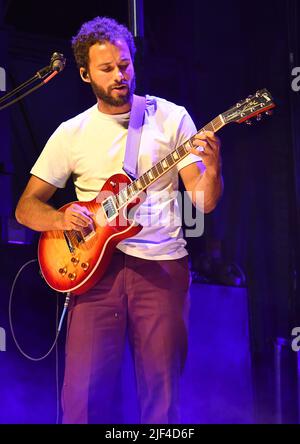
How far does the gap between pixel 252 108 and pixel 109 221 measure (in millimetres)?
746

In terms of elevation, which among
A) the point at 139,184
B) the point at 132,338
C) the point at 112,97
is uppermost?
the point at 112,97

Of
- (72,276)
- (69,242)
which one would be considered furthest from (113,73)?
(72,276)

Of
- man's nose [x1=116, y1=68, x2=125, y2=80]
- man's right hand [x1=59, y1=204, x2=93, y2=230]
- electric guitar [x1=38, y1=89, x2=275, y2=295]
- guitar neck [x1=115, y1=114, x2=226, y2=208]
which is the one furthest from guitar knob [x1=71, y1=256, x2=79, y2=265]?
man's nose [x1=116, y1=68, x2=125, y2=80]

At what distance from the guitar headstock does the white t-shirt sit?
27 cm

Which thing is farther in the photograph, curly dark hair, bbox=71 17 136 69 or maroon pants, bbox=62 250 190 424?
curly dark hair, bbox=71 17 136 69

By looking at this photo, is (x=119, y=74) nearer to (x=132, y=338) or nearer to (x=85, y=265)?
(x=85, y=265)

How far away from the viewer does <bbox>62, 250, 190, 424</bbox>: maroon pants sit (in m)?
2.71

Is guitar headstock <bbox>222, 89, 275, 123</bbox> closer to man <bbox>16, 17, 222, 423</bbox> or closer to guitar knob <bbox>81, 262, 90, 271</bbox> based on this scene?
man <bbox>16, 17, 222, 423</bbox>

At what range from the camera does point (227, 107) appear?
411 cm

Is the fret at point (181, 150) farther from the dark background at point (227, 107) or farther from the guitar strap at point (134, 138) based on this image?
the dark background at point (227, 107)

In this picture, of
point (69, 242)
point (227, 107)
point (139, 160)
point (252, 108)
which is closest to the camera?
point (252, 108)

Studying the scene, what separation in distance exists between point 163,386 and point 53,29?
2.72 metres
